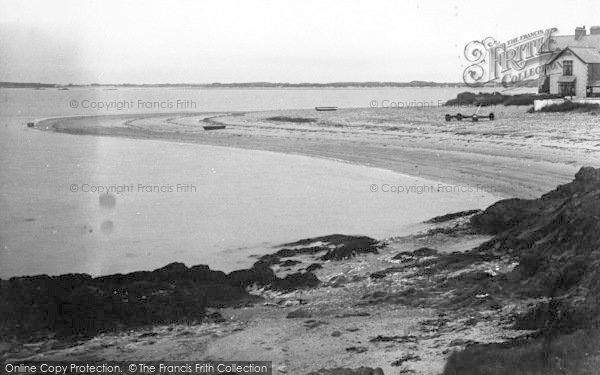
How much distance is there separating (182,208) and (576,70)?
40744 millimetres

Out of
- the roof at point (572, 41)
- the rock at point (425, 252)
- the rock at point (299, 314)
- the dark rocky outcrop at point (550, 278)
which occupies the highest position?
the roof at point (572, 41)

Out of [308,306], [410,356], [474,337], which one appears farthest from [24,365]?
[474,337]

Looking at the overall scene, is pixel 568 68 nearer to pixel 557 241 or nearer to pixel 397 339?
pixel 557 241

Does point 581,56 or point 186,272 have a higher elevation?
point 581,56

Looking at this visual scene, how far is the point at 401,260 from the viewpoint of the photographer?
981 centimetres

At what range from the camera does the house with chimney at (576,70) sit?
47.0 meters

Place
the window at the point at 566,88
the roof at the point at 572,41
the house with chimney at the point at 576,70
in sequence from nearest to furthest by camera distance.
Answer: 1. the house with chimney at the point at 576,70
2. the window at the point at 566,88
3. the roof at the point at 572,41

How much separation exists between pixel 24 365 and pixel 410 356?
381 cm

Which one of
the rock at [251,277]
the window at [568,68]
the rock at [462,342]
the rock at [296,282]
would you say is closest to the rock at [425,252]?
the rock at [296,282]

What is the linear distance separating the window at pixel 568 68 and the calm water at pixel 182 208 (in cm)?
3099

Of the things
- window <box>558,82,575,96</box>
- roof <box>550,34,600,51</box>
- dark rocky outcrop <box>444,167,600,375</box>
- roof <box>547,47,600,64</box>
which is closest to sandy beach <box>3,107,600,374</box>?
dark rocky outcrop <box>444,167,600,375</box>

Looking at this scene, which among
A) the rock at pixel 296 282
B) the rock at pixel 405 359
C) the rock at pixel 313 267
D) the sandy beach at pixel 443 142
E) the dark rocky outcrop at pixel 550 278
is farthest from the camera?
the sandy beach at pixel 443 142

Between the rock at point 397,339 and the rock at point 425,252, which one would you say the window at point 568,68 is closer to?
the rock at point 425,252

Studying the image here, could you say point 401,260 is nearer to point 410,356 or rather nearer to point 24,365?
point 410,356
